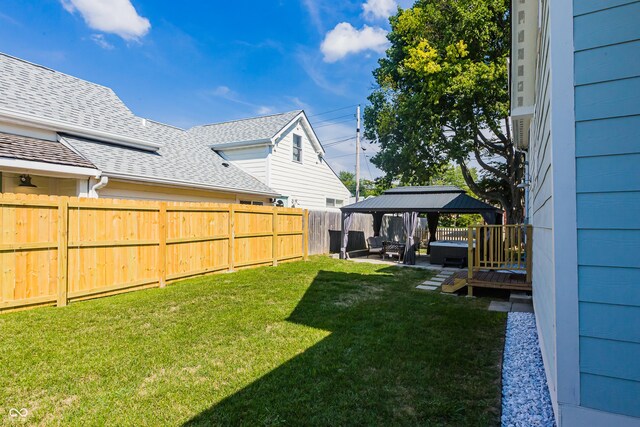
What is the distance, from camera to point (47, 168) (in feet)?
22.6

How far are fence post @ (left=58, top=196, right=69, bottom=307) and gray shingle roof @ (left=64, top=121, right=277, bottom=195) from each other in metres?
2.53

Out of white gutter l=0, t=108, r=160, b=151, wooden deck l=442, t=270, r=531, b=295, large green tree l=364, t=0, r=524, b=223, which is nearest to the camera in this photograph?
wooden deck l=442, t=270, r=531, b=295

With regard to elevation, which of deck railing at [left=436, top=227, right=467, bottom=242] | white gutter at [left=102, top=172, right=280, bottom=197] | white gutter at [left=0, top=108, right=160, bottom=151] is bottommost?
deck railing at [left=436, top=227, right=467, bottom=242]

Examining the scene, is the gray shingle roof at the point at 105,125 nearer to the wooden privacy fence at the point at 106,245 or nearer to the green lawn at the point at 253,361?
the wooden privacy fence at the point at 106,245

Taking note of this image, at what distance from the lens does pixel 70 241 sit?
5.69 m

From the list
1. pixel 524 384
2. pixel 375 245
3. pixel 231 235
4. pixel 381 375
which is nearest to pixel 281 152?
pixel 375 245

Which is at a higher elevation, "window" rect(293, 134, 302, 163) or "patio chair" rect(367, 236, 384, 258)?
"window" rect(293, 134, 302, 163)

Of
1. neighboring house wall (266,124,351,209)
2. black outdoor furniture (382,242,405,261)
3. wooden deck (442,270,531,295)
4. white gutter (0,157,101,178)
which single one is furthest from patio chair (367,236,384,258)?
white gutter (0,157,101,178)

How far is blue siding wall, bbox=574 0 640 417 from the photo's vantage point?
6.29 ft

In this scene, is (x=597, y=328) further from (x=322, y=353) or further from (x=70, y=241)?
(x=70, y=241)

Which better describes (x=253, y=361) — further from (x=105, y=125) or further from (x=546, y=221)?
(x=105, y=125)

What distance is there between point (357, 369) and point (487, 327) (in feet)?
8.06

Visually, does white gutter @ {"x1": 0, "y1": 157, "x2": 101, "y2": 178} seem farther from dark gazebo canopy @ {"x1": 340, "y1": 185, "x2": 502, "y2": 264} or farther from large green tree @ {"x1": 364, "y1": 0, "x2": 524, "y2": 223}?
large green tree @ {"x1": 364, "y1": 0, "x2": 524, "y2": 223}

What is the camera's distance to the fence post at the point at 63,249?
5551mm
